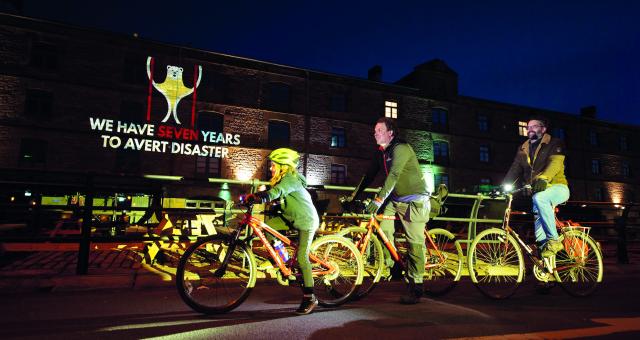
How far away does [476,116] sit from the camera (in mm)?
34750

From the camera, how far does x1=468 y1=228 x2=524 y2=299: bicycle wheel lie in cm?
476

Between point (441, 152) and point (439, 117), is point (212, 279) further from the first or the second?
point (439, 117)

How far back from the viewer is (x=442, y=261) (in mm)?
5066

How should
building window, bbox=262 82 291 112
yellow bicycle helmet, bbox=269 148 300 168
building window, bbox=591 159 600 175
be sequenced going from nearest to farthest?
yellow bicycle helmet, bbox=269 148 300 168 < building window, bbox=262 82 291 112 < building window, bbox=591 159 600 175

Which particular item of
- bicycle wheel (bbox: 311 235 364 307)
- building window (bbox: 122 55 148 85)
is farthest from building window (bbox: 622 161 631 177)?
bicycle wheel (bbox: 311 235 364 307)

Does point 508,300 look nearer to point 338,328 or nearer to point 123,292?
point 338,328

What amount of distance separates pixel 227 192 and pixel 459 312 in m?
23.1

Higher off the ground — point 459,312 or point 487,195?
point 487,195

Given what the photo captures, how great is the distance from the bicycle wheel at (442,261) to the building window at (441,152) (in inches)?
1137

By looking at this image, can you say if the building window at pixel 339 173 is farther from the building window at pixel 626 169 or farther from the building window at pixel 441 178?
the building window at pixel 626 169

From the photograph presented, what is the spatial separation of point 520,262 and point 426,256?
115 cm

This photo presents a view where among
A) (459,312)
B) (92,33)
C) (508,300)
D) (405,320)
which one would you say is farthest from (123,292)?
(92,33)

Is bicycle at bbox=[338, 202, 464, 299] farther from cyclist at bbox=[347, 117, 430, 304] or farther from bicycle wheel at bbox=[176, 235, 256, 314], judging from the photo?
bicycle wheel at bbox=[176, 235, 256, 314]

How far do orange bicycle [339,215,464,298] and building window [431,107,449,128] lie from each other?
29.6m
